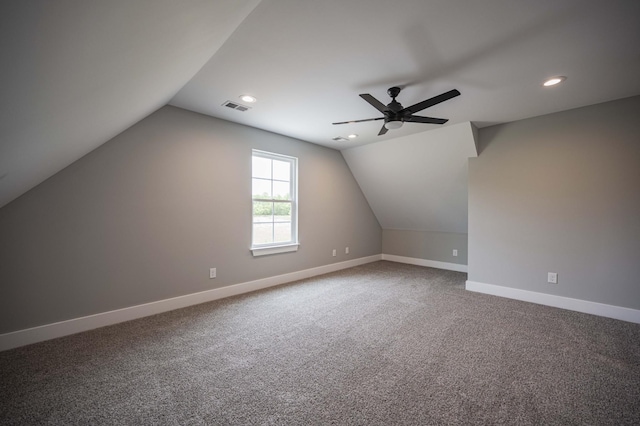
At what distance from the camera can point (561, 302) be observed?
3.36 meters

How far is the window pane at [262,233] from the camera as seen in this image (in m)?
4.11

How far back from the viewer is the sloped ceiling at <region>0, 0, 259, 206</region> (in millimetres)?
803

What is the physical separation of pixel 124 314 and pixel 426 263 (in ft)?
17.6

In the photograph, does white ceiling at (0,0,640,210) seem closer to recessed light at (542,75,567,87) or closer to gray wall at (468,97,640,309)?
recessed light at (542,75,567,87)

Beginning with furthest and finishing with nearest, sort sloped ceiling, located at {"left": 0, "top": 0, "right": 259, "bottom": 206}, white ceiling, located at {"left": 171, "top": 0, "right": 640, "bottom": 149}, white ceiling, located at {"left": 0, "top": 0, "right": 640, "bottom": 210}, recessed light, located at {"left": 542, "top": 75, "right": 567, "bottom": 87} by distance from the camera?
recessed light, located at {"left": 542, "top": 75, "right": 567, "bottom": 87} < white ceiling, located at {"left": 171, "top": 0, "right": 640, "bottom": 149} < white ceiling, located at {"left": 0, "top": 0, "right": 640, "bottom": 210} < sloped ceiling, located at {"left": 0, "top": 0, "right": 259, "bottom": 206}

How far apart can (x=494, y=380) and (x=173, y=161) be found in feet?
12.6

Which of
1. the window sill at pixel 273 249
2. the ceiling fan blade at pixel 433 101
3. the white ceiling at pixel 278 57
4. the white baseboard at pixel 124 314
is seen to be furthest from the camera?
the window sill at pixel 273 249

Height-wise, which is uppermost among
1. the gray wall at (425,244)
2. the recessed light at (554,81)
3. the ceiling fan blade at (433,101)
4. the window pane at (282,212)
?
the recessed light at (554,81)

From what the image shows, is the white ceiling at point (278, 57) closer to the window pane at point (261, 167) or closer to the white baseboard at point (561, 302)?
the window pane at point (261, 167)

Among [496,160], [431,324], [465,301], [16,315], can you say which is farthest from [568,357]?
[16,315]

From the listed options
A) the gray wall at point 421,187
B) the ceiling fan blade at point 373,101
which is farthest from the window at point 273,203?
the ceiling fan blade at point 373,101

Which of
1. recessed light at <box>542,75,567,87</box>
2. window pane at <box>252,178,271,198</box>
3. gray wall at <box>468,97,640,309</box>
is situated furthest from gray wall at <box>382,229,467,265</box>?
window pane at <box>252,178,271,198</box>

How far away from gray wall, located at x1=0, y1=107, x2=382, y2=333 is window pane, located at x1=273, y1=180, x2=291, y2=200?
0.54m

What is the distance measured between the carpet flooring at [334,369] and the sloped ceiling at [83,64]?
59.3 inches
